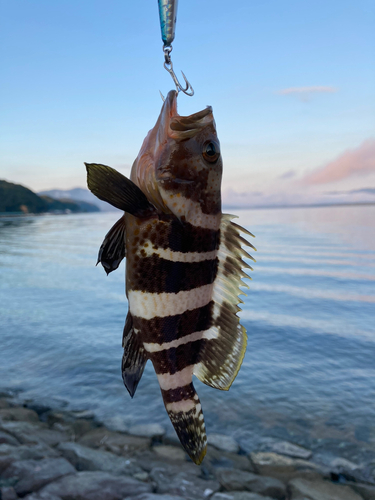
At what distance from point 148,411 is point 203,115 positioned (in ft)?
19.4

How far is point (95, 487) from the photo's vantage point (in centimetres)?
534

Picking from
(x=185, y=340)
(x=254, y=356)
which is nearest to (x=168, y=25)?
(x=185, y=340)

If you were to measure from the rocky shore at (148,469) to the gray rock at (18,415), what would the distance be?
0.13m

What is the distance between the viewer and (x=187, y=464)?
6.02 metres

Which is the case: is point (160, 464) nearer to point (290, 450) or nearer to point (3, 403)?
point (290, 450)

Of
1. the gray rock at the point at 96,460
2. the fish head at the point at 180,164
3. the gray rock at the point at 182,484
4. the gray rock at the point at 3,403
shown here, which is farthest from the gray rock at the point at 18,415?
the fish head at the point at 180,164

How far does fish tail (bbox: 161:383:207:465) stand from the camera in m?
2.54

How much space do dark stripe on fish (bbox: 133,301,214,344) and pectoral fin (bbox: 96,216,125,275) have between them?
338mm

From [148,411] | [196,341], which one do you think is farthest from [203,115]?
[148,411]

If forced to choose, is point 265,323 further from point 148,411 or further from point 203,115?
point 203,115

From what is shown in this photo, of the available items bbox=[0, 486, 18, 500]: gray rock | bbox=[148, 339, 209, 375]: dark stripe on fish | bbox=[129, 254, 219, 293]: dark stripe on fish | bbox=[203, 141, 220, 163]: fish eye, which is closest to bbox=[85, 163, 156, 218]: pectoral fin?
bbox=[129, 254, 219, 293]: dark stripe on fish

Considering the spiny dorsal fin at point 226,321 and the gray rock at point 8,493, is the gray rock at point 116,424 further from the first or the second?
the spiny dorsal fin at point 226,321

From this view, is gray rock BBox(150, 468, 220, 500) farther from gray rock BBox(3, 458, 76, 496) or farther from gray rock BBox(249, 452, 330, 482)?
gray rock BBox(3, 458, 76, 496)

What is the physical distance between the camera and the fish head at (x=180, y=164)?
2.34 metres
